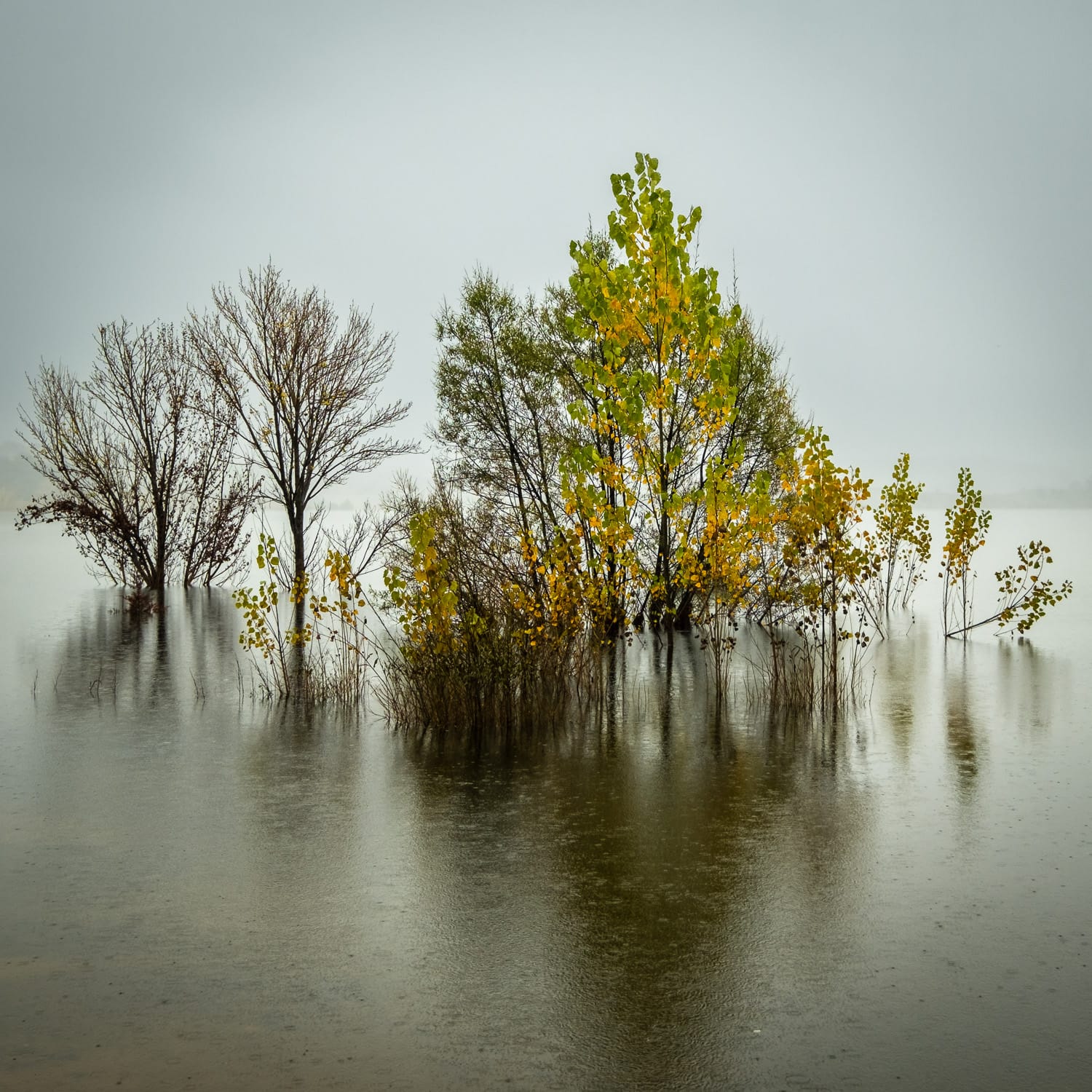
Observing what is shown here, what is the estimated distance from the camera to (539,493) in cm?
1772

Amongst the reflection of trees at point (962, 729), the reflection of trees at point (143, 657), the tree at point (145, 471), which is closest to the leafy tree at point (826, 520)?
the reflection of trees at point (962, 729)

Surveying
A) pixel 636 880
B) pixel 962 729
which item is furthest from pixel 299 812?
pixel 962 729

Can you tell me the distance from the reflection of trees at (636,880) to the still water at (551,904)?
0.02 meters

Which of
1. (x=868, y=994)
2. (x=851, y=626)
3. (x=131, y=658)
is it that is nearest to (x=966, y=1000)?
(x=868, y=994)

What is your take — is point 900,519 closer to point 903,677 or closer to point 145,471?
point 903,677

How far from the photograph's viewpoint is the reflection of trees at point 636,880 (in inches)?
156

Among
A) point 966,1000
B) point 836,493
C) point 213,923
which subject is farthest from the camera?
point 836,493

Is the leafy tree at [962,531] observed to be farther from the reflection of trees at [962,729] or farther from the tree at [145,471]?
the tree at [145,471]

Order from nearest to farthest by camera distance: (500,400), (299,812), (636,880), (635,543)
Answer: (636,880) → (299,812) → (635,543) → (500,400)

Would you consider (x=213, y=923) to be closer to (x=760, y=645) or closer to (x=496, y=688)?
(x=496, y=688)

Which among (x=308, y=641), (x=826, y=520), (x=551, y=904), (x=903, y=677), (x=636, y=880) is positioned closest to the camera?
(x=551, y=904)

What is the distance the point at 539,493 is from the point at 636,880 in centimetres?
1262

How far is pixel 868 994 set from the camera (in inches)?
161

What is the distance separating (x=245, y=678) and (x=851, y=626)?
32.2 feet
